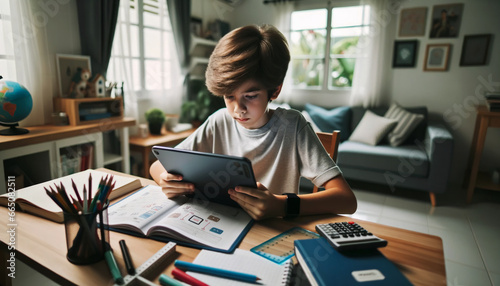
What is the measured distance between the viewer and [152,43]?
2.88 metres

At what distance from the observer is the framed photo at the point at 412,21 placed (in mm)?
3154

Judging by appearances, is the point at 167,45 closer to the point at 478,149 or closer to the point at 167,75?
the point at 167,75

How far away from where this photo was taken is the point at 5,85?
5.08 ft

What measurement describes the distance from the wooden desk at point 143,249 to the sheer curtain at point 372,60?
293cm

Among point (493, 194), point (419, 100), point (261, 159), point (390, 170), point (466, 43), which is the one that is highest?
point (466, 43)

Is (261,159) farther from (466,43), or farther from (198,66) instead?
(466,43)

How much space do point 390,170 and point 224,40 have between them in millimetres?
2351

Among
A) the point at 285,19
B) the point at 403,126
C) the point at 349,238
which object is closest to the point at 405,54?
the point at 403,126

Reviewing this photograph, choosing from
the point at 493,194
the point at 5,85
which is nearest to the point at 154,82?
the point at 5,85

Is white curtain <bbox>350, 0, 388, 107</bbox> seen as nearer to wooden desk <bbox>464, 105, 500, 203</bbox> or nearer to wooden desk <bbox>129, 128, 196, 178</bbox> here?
wooden desk <bbox>464, 105, 500, 203</bbox>

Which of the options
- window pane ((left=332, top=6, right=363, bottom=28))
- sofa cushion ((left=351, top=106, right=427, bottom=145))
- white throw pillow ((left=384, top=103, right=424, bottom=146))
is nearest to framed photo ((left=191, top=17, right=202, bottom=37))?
window pane ((left=332, top=6, right=363, bottom=28))

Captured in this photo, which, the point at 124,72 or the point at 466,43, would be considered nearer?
the point at 124,72

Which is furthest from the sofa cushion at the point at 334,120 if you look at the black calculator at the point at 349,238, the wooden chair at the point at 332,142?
the black calculator at the point at 349,238

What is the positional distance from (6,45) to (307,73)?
3048 millimetres
